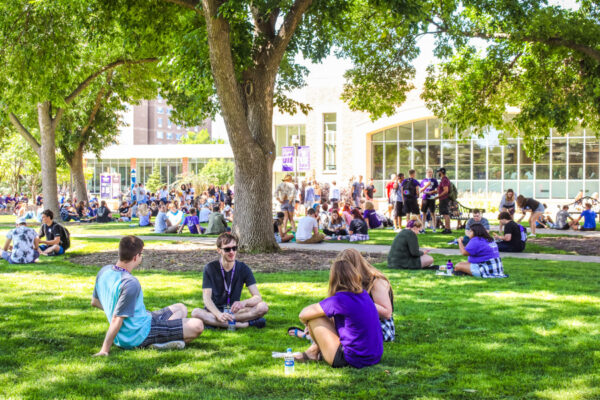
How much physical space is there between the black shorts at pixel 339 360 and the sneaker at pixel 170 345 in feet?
4.97

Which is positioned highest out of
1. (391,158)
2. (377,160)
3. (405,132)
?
(405,132)

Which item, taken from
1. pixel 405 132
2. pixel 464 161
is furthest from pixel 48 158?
pixel 464 161

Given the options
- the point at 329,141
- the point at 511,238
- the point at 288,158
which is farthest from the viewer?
the point at 329,141

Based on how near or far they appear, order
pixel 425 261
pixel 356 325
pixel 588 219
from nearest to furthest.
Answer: pixel 356 325 < pixel 425 261 < pixel 588 219

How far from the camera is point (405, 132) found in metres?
37.1

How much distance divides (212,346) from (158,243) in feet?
37.5

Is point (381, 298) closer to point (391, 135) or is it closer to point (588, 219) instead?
point (588, 219)

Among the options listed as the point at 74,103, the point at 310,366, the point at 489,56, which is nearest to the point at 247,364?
the point at 310,366

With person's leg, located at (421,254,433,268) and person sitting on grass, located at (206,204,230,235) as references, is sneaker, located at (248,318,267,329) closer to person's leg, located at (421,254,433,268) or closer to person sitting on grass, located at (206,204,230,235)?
person's leg, located at (421,254,433,268)

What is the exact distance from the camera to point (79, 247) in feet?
53.1

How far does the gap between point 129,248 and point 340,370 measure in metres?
2.05

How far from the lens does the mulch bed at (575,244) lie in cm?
1435

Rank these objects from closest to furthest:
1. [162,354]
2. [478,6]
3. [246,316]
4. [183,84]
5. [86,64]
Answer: [162,354]
[246,316]
[183,84]
[478,6]
[86,64]

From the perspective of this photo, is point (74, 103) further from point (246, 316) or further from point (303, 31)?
point (246, 316)
